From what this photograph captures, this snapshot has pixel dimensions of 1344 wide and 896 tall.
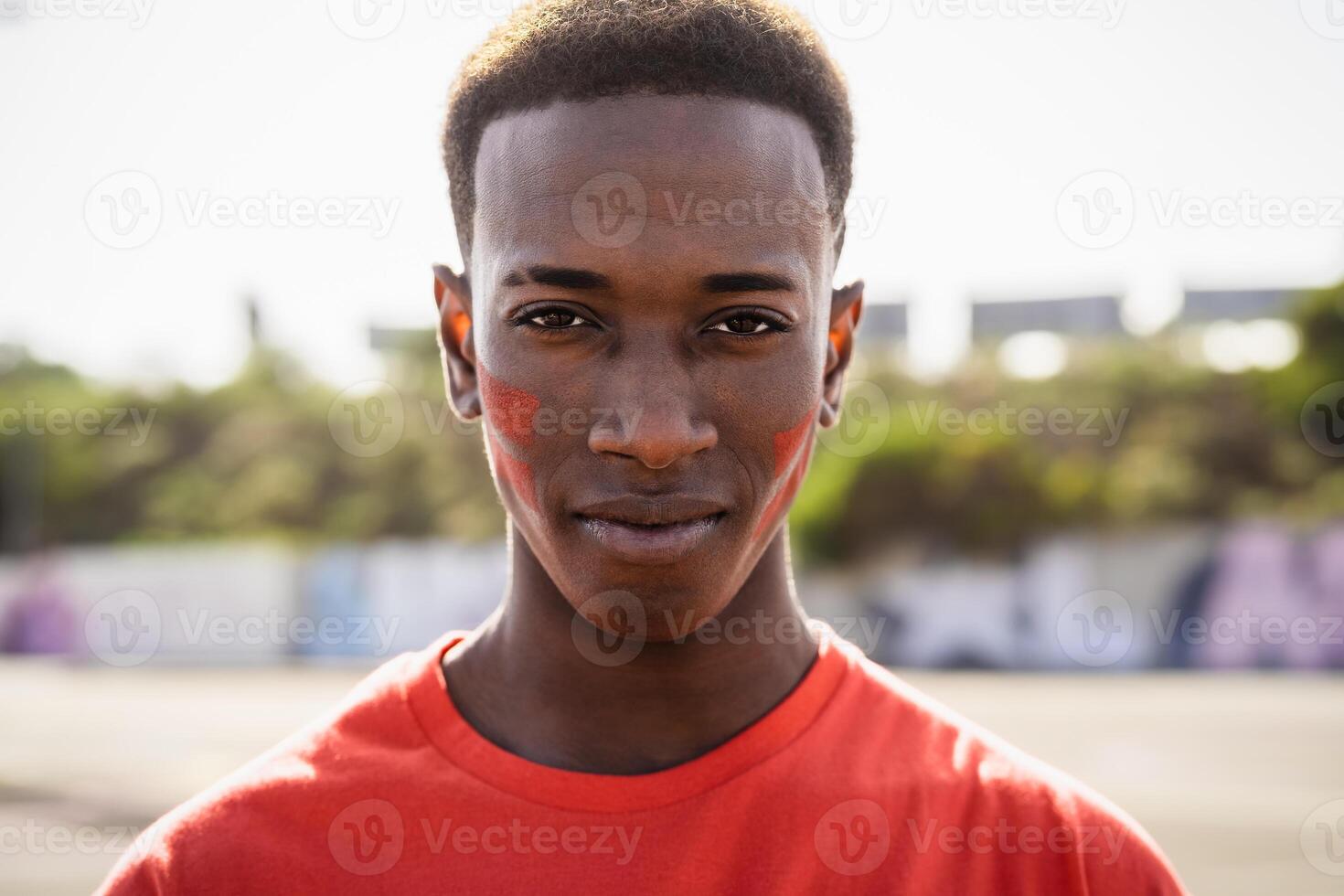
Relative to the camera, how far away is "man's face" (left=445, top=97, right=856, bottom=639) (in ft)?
7.45

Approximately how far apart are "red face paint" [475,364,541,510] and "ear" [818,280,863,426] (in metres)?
0.67

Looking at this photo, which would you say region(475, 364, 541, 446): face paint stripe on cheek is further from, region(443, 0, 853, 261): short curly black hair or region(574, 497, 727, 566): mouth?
region(443, 0, 853, 261): short curly black hair

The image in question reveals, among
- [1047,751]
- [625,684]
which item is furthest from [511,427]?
[1047,751]

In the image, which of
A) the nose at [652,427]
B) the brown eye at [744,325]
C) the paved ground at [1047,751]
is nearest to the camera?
the nose at [652,427]

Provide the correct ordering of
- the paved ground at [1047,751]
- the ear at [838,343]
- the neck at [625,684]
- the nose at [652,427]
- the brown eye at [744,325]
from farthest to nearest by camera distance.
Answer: the paved ground at [1047,751]
the ear at [838,343]
the neck at [625,684]
the brown eye at [744,325]
the nose at [652,427]

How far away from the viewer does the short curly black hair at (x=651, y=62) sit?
241 cm

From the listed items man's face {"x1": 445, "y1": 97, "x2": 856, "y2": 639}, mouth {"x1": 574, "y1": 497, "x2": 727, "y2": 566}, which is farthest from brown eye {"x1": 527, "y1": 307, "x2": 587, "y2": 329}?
mouth {"x1": 574, "y1": 497, "x2": 727, "y2": 566}

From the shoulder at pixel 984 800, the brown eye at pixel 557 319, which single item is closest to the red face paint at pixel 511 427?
the brown eye at pixel 557 319

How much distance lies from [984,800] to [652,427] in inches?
38.5

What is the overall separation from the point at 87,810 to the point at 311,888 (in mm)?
11499

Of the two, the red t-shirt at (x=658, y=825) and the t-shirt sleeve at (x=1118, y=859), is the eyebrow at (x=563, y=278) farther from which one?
the t-shirt sleeve at (x=1118, y=859)

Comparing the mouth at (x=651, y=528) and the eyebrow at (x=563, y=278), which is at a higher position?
the eyebrow at (x=563, y=278)

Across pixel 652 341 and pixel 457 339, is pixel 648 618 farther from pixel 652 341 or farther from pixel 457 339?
pixel 457 339

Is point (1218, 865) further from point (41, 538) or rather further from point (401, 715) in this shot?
point (41, 538)
